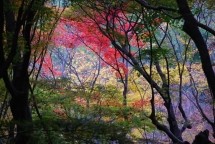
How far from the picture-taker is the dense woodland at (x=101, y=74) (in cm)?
247

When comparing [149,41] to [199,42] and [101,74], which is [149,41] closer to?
[199,42]

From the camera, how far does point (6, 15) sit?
157 inches

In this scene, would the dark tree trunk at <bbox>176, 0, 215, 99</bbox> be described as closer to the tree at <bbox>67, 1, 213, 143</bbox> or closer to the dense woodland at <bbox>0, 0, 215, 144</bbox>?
the dense woodland at <bbox>0, 0, 215, 144</bbox>

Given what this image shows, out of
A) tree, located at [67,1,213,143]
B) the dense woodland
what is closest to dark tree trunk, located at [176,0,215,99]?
the dense woodland

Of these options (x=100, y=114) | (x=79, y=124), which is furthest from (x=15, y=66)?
(x=100, y=114)

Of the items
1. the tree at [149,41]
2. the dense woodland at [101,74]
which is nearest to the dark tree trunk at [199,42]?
the dense woodland at [101,74]

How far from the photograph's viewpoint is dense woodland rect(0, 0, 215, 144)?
247 centimetres

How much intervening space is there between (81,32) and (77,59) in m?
5.70

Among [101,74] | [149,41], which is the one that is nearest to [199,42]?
[149,41]

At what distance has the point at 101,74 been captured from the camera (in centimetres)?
1438

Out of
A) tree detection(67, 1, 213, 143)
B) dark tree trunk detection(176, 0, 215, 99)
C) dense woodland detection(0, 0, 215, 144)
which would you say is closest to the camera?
dense woodland detection(0, 0, 215, 144)

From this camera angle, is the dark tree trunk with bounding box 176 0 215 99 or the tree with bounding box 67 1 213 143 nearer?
the dark tree trunk with bounding box 176 0 215 99

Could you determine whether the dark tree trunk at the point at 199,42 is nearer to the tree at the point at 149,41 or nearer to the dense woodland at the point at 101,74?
the dense woodland at the point at 101,74

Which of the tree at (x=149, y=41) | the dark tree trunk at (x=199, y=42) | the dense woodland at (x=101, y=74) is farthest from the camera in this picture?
the tree at (x=149, y=41)
